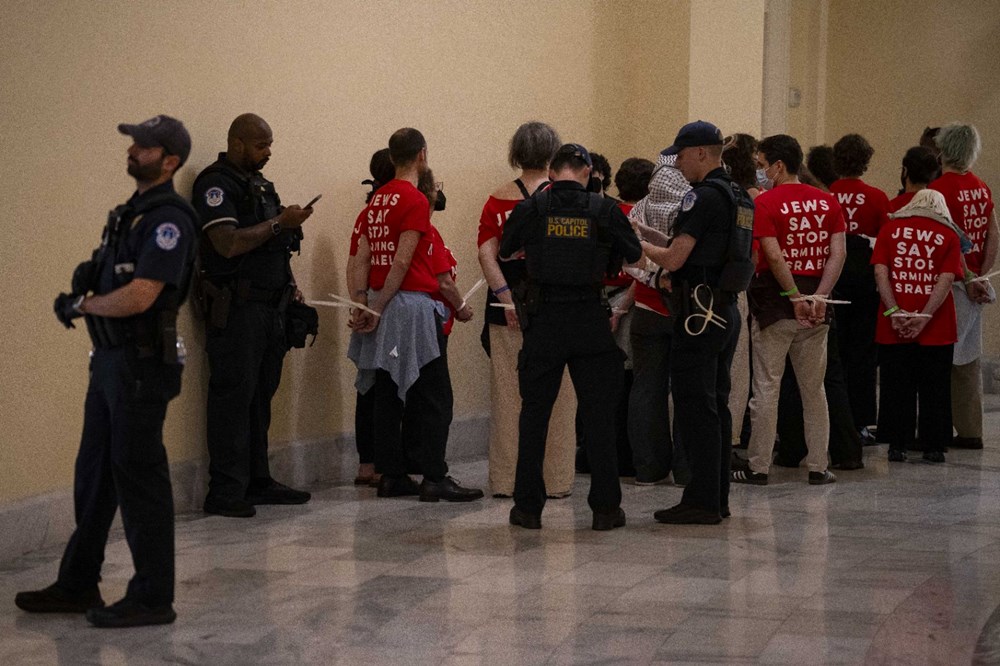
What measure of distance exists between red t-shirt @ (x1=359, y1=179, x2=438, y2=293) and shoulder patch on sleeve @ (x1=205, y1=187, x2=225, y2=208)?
30.3 inches

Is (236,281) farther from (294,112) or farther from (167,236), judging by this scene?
(167,236)

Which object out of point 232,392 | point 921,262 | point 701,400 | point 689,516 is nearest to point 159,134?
point 232,392

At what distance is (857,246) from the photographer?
8.43m

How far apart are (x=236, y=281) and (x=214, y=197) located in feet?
1.24

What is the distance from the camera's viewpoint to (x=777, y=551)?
569cm

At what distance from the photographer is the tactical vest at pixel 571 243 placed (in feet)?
19.3

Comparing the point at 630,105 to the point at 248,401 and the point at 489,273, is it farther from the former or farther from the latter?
the point at 248,401

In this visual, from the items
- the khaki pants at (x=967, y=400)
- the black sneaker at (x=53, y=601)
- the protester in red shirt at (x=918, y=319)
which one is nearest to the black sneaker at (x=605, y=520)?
the black sneaker at (x=53, y=601)

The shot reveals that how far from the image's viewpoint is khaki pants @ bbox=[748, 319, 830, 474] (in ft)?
24.0

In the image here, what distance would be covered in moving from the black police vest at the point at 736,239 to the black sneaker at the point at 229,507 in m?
2.23

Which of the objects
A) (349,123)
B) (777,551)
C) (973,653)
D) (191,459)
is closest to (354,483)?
(191,459)

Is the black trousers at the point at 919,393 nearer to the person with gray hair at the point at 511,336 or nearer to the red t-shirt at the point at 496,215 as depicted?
the person with gray hair at the point at 511,336

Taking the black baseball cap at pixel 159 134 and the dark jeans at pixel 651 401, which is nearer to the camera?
the black baseball cap at pixel 159 134

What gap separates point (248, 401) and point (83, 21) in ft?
5.72
